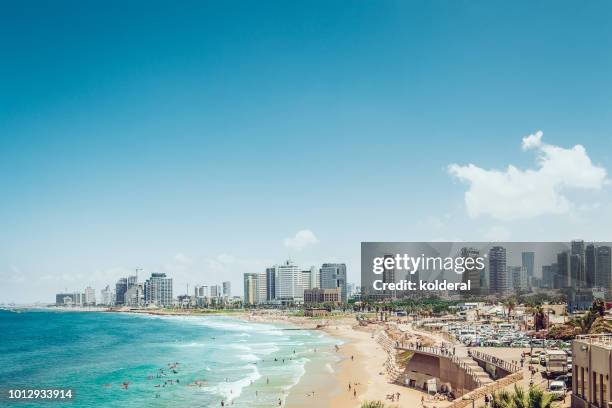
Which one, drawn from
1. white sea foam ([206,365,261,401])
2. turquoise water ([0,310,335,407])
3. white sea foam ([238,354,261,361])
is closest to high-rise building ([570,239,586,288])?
turquoise water ([0,310,335,407])

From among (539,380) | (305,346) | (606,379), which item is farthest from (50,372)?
(606,379)

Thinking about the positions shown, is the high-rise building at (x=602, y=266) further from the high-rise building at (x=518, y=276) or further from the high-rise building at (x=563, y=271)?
the high-rise building at (x=518, y=276)

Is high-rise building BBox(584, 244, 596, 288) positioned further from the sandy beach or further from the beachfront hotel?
the beachfront hotel

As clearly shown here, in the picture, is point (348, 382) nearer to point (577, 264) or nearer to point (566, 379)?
point (566, 379)

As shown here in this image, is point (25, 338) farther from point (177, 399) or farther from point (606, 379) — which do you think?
point (606, 379)

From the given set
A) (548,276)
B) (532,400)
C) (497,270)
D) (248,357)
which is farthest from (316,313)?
(532,400)

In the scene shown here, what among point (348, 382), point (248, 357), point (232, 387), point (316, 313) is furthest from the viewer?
point (316, 313)
